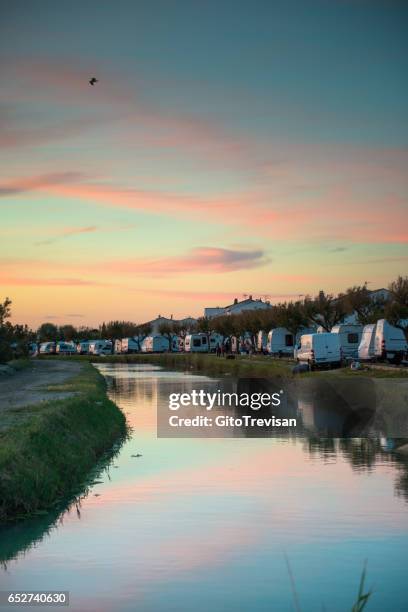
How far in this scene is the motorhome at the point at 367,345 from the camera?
5606 centimetres

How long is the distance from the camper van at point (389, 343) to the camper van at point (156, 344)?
325 feet

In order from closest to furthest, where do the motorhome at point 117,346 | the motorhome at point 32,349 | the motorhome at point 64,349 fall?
the motorhome at point 32,349 < the motorhome at point 64,349 < the motorhome at point 117,346

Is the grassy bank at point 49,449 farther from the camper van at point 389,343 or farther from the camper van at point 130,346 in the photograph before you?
the camper van at point 130,346

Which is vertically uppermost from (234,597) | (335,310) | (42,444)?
(335,310)

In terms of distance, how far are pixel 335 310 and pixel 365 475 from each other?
188ft

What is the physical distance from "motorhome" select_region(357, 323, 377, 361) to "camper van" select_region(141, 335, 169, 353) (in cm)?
9594

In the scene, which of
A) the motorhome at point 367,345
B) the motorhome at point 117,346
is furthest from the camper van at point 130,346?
the motorhome at point 367,345

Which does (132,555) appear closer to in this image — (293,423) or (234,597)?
(234,597)

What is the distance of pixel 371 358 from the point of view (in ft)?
185

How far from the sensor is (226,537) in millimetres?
16953

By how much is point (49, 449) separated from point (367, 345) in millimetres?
37550

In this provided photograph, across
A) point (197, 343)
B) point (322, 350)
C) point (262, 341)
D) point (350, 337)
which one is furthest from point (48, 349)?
point (322, 350)

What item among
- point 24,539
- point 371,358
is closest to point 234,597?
point 24,539

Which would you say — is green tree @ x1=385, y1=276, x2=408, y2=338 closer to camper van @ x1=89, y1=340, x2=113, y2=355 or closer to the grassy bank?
the grassy bank
